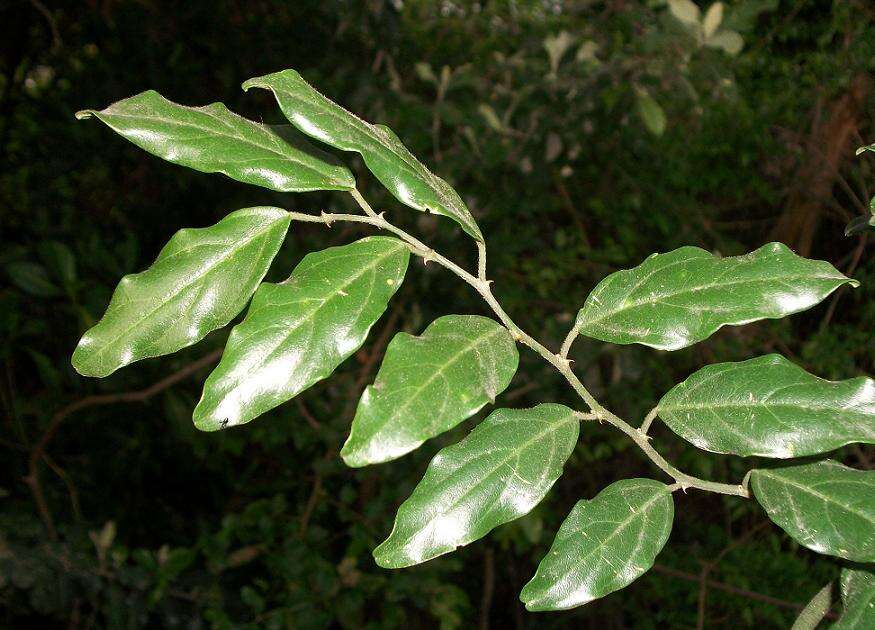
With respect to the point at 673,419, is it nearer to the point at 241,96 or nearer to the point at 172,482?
the point at 241,96

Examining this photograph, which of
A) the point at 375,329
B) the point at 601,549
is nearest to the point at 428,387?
the point at 601,549

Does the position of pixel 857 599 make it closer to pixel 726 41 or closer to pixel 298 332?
pixel 298 332

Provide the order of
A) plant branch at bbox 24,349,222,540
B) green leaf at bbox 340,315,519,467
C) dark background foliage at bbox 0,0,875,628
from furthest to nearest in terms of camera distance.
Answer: dark background foliage at bbox 0,0,875,628, plant branch at bbox 24,349,222,540, green leaf at bbox 340,315,519,467

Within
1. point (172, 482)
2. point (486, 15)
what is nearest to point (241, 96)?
point (172, 482)

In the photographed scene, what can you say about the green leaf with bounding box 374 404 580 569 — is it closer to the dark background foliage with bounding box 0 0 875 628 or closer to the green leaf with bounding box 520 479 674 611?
the green leaf with bounding box 520 479 674 611

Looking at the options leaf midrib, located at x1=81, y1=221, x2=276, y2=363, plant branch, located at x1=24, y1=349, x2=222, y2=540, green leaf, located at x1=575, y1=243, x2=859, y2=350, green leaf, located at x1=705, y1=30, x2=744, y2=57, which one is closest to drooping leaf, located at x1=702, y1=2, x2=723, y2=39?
green leaf, located at x1=705, y1=30, x2=744, y2=57
